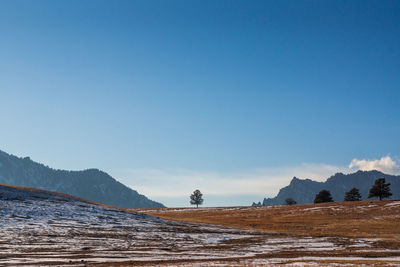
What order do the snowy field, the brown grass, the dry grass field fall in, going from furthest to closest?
the brown grass < the dry grass field < the snowy field

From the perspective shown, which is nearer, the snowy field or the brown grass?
the snowy field

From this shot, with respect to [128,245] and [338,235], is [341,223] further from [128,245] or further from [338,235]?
[128,245]

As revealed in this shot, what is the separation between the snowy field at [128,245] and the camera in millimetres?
40812

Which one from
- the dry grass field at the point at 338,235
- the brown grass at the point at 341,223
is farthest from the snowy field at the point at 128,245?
the brown grass at the point at 341,223

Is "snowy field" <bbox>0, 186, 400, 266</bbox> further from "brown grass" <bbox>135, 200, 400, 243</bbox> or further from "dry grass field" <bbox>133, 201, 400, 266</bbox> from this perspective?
"brown grass" <bbox>135, 200, 400, 243</bbox>

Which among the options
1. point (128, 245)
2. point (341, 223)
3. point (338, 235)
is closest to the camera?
point (128, 245)

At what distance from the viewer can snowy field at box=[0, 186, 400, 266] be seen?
40.8m

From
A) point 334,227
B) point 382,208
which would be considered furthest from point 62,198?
point 382,208

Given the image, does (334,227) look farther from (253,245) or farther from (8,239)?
(8,239)

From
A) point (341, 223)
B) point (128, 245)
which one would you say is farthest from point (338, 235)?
point (128, 245)

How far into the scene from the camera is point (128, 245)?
5591cm

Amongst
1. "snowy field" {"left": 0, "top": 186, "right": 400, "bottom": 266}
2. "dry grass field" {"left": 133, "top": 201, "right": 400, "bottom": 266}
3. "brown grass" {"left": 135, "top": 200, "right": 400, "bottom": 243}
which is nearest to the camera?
"snowy field" {"left": 0, "top": 186, "right": 400, "bottom": 266}

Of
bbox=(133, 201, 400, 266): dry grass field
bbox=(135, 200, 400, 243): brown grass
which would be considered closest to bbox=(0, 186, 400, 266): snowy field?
bbox=(133, 201, 400, 266): dry grass field

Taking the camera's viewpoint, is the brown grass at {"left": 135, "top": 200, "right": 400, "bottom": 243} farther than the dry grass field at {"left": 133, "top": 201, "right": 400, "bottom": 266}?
Yes
